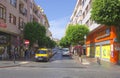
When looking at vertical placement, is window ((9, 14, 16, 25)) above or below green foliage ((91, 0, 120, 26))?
above

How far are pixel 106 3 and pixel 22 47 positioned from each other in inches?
1268

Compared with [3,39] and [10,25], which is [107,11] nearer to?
[10,25]

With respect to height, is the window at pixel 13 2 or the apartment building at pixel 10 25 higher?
the window at pixel 13 2

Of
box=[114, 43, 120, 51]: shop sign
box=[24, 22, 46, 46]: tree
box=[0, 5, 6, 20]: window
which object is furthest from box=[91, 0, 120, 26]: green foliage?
box=[24, 22, 46, 46]: tree

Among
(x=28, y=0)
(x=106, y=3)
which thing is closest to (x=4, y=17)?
(x=106, y=3)

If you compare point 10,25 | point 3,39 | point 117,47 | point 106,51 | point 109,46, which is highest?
point 10,25

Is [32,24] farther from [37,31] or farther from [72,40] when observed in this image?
[72,40]

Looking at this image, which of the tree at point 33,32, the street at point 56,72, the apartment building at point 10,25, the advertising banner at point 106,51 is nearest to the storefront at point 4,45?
the apartment building at point 10,25

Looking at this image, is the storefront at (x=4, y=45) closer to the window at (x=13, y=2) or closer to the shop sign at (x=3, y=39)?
the shop sign at (x=3, y=39)

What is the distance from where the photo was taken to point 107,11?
1160 inches

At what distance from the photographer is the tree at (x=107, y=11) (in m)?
29.1

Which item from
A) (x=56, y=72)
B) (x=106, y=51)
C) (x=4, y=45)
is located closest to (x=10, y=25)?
(x=4, y=45)

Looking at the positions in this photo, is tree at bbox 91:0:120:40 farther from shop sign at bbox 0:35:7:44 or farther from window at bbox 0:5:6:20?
shop sign at bbox 0:35:7:44

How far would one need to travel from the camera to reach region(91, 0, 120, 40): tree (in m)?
29.1
